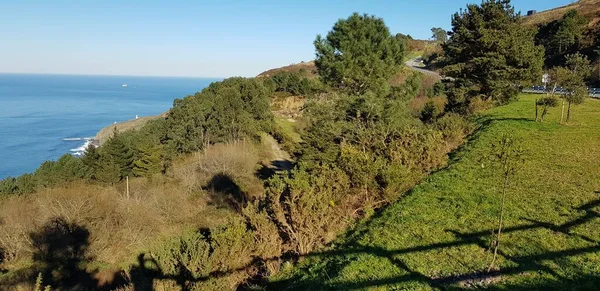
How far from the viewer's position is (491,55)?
23.2 m

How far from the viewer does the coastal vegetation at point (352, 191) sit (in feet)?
22.9

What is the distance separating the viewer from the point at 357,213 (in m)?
10.1

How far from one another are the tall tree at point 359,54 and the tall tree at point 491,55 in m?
8.08

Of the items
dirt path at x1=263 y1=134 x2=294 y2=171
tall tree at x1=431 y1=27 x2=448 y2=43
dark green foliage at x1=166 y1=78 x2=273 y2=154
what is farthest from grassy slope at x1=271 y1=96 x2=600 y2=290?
tall tree at x1=431 y1=27 x2=448 y2=43

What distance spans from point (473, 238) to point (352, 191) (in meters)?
3.58

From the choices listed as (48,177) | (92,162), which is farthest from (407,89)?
(48,177)

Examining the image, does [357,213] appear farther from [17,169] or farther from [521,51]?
[17,169]

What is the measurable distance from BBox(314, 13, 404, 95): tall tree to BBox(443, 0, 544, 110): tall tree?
8078 mm

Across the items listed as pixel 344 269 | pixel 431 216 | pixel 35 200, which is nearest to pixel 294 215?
pixel 344 269

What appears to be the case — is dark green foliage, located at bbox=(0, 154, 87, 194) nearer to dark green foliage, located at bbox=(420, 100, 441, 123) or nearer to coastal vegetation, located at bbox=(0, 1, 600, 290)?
coastal vegetation, located at bbox=(0, 1, 600, 290)

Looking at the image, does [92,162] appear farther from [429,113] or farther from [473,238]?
[473,238]

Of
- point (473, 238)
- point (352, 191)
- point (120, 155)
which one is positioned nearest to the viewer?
point (473, 238)

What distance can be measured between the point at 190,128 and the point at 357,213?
29.3 m

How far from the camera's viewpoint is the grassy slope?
6000 mm
